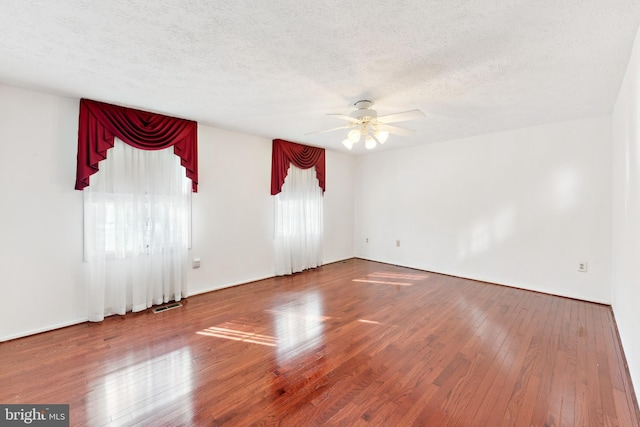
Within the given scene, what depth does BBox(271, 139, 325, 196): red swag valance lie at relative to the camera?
4730 millimetres

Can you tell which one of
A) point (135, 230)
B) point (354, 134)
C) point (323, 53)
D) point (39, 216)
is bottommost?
point (135, 230)

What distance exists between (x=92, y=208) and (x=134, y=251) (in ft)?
2.13

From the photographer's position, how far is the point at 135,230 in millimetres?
3297

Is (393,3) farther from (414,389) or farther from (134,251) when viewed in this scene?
(134,251)

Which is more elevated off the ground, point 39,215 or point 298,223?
point 39,215

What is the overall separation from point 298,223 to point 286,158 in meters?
1.21

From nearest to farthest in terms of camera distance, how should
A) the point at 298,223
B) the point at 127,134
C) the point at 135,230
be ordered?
the point at 127,134 < the point at 135,230 < the point at 298,223

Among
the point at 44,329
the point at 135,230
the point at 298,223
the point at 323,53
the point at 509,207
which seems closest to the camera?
the point at 323,53

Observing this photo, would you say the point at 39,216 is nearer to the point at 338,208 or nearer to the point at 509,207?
the point at 338,208

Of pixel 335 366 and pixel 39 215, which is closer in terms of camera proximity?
pixel 335 366

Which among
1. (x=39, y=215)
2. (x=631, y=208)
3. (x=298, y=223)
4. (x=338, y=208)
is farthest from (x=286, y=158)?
(x=631, y=208)

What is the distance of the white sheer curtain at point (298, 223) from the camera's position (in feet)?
15.9

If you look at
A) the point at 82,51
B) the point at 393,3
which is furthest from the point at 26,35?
the point at 393,3

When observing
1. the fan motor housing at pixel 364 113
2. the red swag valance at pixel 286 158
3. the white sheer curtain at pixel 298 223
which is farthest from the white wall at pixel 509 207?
the fan motor housing at pixel 364 113
